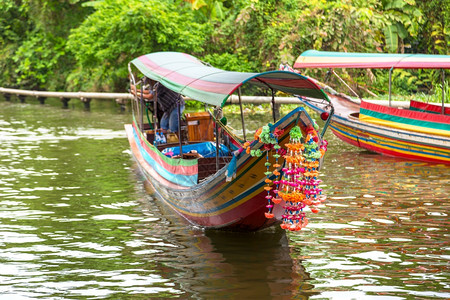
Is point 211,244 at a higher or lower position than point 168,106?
lower

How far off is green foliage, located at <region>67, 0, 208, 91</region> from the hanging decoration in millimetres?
16754

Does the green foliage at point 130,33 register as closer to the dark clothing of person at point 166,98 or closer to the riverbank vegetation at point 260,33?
the riverbank vegetation at point 260,33

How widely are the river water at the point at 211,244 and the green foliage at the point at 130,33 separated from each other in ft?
37.7

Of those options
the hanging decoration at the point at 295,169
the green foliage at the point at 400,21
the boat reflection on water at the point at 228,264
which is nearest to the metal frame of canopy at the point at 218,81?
the hanging decoration at the point at 295,169

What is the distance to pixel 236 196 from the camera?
24.6 ft

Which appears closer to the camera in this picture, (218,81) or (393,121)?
(218,81)

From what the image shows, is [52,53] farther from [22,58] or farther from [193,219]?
[193,219]

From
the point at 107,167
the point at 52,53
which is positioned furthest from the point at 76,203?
the point at 52,53

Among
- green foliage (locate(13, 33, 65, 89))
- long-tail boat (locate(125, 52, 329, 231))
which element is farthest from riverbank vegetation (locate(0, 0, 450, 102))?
long-tail boat (locate(125, 52, 329, 231))

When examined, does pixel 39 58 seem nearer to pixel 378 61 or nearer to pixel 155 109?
pixel 378 61

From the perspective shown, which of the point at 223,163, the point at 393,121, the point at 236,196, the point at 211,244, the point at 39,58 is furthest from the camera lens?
the point at 39,58

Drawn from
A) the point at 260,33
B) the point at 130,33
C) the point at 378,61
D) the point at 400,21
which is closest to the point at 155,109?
the point at 378,61

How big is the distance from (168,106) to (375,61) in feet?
14.4

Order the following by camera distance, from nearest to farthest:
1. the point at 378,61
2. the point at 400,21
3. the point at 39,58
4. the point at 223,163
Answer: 1. the point at 223,163
2. the point at 378,61
3. the point at 400,21
4. the point at 39,58
